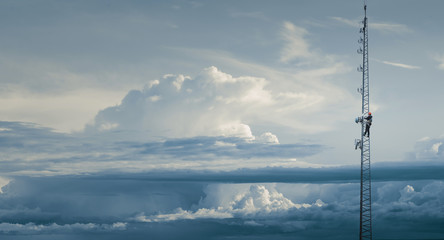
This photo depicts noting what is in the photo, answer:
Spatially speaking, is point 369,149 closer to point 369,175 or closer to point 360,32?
point 369,175

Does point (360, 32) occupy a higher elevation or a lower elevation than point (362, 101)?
higher

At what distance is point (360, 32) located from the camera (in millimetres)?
138250

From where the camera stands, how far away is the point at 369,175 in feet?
427

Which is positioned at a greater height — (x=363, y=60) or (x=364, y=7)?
(x=364, y=7)

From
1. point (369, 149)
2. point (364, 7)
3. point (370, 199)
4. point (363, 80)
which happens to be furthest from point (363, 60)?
point (370, 199)

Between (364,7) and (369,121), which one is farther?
(364,7)

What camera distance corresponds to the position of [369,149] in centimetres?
13162

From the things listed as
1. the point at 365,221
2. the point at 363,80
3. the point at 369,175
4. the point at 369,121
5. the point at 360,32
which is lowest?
the point at 365,221

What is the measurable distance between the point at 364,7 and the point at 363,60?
15648 mm

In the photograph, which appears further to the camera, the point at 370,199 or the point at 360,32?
the point at 360,32

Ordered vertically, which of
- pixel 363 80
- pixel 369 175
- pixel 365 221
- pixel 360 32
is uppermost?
pixel 360 32

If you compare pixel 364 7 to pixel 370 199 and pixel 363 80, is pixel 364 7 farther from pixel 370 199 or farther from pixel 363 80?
pixel 370 199

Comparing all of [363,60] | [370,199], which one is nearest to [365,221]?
[370,199]

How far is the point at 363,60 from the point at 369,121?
19402 millimetres
